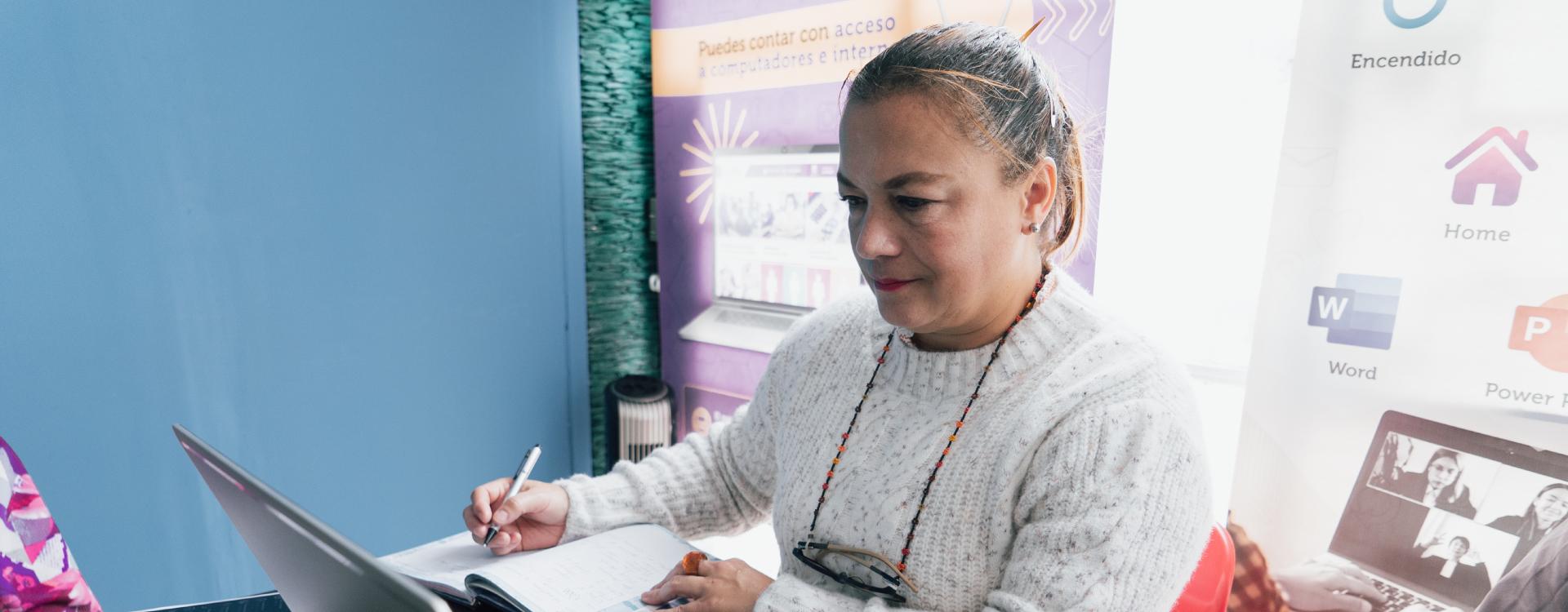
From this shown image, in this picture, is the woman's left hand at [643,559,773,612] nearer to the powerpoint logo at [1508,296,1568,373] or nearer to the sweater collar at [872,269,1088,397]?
the sweater collar at [872,269,1088,397]

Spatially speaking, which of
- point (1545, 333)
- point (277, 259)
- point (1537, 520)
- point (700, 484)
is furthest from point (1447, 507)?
point (277, 259)

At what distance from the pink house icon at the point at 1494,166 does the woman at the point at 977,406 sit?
827 millimetres

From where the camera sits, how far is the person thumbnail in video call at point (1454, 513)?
1363 mm

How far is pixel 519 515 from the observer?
1240 mm

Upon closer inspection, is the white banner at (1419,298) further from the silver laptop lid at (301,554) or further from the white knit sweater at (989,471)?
the silver laptop lid at (301,554)

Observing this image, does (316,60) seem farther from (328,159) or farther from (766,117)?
(766,117)

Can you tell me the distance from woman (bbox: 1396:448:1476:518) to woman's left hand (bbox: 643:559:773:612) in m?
1.25

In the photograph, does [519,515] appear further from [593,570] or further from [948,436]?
[948,436]

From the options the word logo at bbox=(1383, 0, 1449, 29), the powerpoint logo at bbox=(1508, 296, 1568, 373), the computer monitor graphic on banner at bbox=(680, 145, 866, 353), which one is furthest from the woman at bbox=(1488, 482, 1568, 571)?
the computer monitor graphic on banner at bbox=(680, 145, 866, 353)

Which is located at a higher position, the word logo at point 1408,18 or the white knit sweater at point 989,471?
the word logo at point 1408,18

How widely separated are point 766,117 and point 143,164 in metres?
1.49

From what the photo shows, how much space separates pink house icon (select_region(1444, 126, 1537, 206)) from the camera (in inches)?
51.9

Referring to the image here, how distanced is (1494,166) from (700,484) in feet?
4.71

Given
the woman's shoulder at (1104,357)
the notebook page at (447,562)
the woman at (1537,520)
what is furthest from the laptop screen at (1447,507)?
the notebook page at (447,562)
